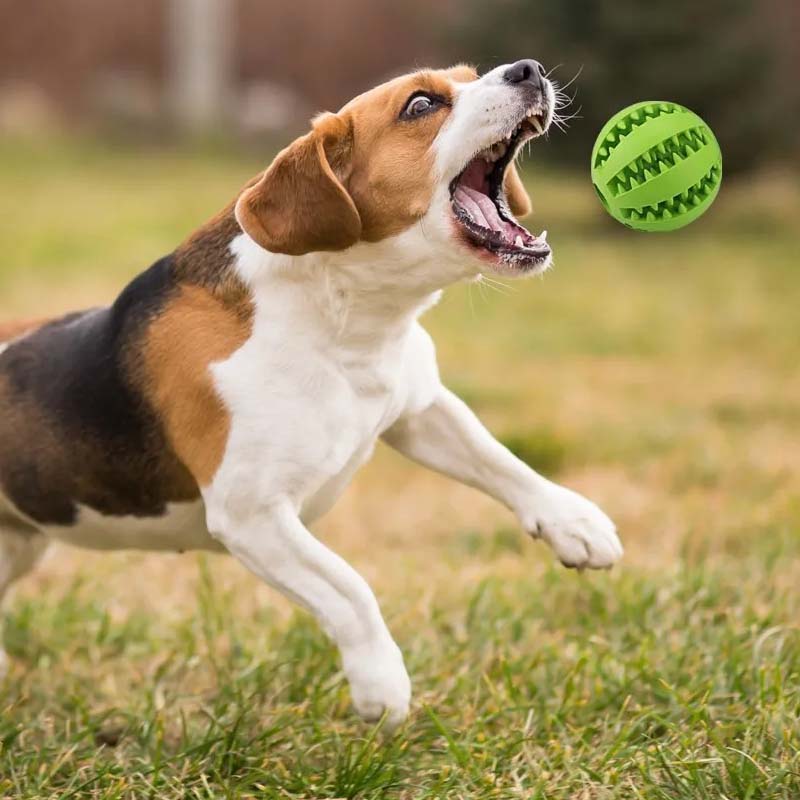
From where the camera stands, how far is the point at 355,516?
5859 mm

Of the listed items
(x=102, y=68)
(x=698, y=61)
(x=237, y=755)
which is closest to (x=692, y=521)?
(x=237, y=755)

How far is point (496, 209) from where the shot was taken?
344 cm

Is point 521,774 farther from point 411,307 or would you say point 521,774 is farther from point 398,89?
point 398,89

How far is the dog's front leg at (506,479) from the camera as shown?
3.59 m

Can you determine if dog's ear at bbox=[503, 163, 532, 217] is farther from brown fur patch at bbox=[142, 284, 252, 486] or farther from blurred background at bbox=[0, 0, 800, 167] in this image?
blurred background at bbox=[0, 0, 800, 167]

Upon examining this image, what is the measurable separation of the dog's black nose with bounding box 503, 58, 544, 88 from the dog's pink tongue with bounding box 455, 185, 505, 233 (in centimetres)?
29

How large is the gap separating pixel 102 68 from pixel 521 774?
67.8ft

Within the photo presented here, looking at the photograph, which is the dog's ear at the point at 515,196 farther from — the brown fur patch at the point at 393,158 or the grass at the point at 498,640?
the grass at the point at 498,640

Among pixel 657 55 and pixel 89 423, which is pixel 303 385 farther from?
pixel 657 55

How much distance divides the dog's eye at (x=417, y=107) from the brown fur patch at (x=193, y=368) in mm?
620

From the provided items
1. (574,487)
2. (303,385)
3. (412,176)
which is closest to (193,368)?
Result: (303,385)

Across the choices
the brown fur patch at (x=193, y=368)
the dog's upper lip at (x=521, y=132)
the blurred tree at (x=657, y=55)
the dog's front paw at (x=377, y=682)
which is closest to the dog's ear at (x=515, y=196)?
the dog's upper lip at (x=521, y=132)

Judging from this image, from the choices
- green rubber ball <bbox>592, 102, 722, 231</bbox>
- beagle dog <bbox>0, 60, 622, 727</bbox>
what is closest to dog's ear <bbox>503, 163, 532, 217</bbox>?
beagle dog <bbox>0, 60, 622, 727</bbox>

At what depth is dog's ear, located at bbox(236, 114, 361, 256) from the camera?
3.21 meters
